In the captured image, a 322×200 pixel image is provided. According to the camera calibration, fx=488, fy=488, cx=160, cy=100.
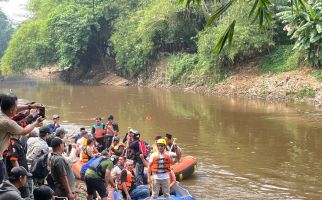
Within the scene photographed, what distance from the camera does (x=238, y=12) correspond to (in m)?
28.1

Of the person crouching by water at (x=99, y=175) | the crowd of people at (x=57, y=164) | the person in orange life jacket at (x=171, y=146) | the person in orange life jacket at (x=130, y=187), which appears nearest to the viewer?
the crowd of people at (x=57, y=164)

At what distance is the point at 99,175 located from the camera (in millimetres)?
7676

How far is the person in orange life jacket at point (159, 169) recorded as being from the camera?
8.69 m

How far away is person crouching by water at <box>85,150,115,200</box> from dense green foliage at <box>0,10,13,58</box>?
71917 mm

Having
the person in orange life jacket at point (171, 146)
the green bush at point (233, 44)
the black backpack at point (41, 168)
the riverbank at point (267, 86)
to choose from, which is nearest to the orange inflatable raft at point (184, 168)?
the person in orange life jacket at point (171, 146)

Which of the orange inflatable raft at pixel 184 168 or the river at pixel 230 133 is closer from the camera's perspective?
the river at pixel 230 133

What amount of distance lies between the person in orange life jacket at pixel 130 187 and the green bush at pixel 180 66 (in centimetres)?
2684

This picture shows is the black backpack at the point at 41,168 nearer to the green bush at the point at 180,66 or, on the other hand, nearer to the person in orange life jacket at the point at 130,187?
the person in orange life jacket at the point at 130,187

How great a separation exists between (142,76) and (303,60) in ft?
55.0

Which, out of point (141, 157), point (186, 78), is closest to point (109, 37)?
point (186, 78)

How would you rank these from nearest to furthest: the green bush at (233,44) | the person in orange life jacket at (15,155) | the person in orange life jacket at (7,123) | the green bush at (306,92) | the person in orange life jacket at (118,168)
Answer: the person in orange life jacket at (7,123)
the person in orange life jacket at (15,155)
the person in orange life jacket at (118,168)
the green bush at (306,92)
the green bush at (233,44)

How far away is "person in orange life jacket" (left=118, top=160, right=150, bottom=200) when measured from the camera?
346 inches

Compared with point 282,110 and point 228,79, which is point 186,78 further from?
point 282,110

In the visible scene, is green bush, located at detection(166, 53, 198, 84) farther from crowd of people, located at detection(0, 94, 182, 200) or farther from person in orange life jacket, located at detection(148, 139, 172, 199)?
person in orange life jacket, located at detection(148, 139, 172, 199)
